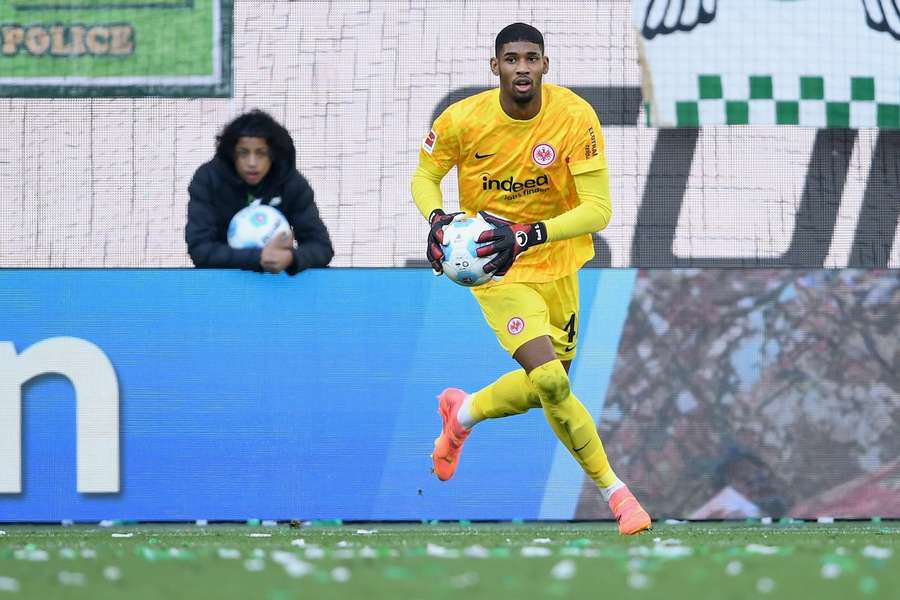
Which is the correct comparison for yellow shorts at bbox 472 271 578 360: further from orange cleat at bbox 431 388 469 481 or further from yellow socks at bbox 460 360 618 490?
orange cleat at bbox 431 388 469 481

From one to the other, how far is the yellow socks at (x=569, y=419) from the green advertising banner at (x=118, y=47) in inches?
147

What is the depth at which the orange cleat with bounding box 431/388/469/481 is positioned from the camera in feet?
22.8

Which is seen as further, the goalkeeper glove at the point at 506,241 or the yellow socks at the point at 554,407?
the yellow socks at the point at 554,407

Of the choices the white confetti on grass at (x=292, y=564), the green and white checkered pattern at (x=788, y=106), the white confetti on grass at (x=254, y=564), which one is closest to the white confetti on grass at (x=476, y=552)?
the white confetti on grass at (x=292, y=564)

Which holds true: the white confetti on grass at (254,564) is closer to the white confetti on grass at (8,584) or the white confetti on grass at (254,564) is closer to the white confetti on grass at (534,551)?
the white confetti on grass at (8,584)

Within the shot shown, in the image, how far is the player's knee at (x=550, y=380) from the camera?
6.23 meters

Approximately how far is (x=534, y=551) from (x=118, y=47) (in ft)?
17.2

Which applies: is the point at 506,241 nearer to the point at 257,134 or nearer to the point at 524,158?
the point at 524,158

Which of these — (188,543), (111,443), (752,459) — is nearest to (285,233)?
(111,443)

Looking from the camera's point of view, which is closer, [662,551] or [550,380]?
[662,551]

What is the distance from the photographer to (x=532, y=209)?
258 inches

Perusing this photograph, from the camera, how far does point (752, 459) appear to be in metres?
7.63

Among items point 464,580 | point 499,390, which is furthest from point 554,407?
point 464,580

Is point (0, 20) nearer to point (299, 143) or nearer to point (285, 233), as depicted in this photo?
point (299, 143)
